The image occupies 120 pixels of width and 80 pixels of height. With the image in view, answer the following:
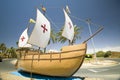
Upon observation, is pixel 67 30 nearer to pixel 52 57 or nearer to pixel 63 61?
pixel 52 57

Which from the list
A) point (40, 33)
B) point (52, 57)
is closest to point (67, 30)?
point (40, 33)

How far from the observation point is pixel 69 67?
31.3ft

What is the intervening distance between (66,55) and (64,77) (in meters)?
→ 1.31

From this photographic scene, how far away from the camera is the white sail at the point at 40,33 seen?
10.4 m

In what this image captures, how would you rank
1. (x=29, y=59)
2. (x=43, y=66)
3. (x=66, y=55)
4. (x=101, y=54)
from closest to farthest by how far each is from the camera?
(x=66, y=55), (x=43, y=66), (x=29, y=59), (x=101, y=54)

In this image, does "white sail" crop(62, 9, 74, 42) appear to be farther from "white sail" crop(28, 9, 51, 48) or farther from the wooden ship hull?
the wooden ship hull

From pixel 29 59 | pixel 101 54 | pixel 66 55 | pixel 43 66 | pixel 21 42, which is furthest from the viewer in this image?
pixel 101 54

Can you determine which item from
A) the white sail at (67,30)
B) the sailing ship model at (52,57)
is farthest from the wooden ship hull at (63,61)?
the white sail at (67,30)

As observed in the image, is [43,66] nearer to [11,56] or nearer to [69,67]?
[69,67]

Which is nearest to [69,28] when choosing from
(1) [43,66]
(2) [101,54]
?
(1) [43,66]

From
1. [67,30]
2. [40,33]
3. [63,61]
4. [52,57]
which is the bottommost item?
[63,61]

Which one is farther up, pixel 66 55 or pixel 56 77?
pixel 66 55

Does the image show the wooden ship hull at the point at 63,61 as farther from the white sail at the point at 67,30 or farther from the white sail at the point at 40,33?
the white sail at the point at 67,30

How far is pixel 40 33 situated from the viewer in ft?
35.7
